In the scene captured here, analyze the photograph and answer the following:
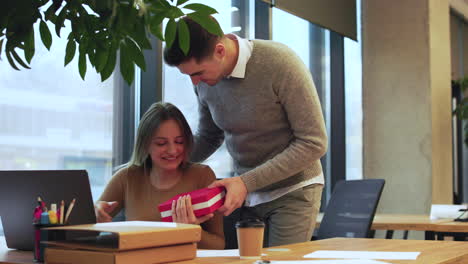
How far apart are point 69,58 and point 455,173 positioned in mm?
6557

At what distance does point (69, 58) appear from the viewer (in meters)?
1.12

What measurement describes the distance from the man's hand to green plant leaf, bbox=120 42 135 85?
84cm

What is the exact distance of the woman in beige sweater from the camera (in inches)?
92.6

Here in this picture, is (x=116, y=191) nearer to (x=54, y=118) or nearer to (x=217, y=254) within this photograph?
(x=54, y=118)

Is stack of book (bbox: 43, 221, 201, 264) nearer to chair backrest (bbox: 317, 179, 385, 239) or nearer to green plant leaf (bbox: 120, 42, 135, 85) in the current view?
green plant leaf (bbox: 120, 42, 135, 85)

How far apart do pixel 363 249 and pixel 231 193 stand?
0.44 metres

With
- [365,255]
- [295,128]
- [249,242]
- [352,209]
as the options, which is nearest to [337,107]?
[352,209]

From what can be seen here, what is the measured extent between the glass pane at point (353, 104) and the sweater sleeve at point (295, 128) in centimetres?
371

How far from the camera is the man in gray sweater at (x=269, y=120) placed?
6.85ft

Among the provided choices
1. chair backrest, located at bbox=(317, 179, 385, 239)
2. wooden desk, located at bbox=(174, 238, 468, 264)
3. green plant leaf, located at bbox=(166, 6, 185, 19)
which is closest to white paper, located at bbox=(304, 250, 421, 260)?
wooden desk, located at bbox=(174, 238, 468, 264)

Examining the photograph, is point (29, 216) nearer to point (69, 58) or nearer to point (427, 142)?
point (69, 58)

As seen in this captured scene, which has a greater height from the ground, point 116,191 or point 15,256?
point 116,191

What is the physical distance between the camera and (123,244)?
A: 1.19 meters

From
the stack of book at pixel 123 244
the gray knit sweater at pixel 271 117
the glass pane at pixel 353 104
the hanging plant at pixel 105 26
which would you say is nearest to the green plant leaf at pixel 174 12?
the hanging plant at pixel 105 26
